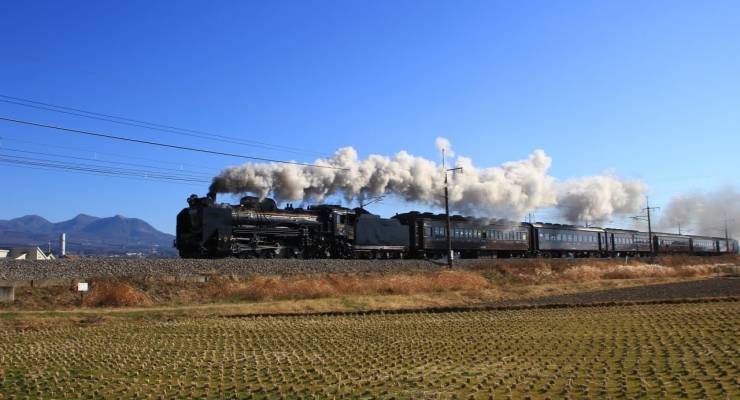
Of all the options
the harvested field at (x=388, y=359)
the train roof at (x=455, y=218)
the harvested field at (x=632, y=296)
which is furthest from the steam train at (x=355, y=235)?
the harvested field at (x=388, y=359)

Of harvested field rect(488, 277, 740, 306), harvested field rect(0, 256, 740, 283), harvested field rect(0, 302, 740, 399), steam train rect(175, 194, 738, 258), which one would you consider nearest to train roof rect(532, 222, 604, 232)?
steam train rect(175, 194, 738, 258)

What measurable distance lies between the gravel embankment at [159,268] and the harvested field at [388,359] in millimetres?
8882

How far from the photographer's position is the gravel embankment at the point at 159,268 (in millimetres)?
28328

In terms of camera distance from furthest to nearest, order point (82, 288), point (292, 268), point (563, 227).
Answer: point (563, 227)
point (292, 268)
point (82, 288)

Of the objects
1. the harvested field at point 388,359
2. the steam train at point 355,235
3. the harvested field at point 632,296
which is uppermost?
the steam train at point 355,235

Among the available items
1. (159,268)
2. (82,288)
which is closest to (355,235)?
(159,268)

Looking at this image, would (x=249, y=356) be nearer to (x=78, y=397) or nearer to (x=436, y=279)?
(x=78, y=397)

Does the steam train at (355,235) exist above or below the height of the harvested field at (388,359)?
Result: above

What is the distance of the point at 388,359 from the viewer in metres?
12.8

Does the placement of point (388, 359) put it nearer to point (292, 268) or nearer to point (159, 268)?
point (159, 268)

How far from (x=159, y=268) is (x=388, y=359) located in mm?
22041

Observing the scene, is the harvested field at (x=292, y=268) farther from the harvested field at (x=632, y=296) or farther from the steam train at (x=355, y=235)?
the harvested field at (x=632, y=296)

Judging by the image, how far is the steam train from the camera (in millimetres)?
38000

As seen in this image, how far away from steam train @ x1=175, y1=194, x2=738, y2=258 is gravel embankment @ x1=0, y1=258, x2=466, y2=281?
3.56 meters
